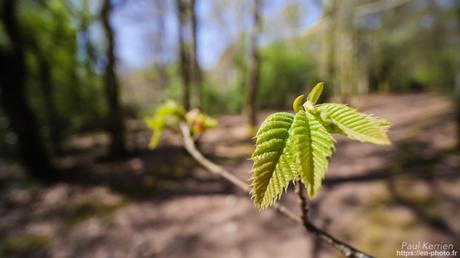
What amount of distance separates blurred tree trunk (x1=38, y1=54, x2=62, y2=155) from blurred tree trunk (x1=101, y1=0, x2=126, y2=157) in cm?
251

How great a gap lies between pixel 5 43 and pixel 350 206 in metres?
8.61

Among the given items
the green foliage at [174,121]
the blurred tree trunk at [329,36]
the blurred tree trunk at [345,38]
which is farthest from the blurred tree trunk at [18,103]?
the blurred tree trunk at [345,38]

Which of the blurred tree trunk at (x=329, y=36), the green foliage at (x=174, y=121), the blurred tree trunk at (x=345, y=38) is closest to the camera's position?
the green foliage at (x=174, y=121)

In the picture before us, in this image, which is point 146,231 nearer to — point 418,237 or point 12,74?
point 418,237

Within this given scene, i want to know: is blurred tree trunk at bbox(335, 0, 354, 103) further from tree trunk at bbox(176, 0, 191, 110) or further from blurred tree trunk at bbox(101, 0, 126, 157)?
blurred tree trunk at bbox(101, 0, 126, 157)

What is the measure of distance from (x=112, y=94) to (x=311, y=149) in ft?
24.2

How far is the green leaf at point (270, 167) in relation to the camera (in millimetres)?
428

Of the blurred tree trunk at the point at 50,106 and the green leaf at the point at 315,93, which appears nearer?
the green leaf at the point at 315,93

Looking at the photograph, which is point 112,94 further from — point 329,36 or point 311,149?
point 329,36

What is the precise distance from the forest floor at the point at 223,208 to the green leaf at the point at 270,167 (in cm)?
359

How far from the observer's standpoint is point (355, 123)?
0.46m

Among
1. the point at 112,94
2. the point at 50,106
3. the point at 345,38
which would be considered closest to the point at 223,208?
the point at 112,94

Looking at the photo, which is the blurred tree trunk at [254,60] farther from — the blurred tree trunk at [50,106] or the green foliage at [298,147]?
the green foliage at [298,147]

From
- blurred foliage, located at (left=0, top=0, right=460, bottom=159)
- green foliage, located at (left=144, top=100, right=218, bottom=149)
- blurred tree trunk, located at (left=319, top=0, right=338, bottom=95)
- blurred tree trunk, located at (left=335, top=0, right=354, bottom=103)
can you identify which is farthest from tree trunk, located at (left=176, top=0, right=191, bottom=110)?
blurred tree trunk, located at (left=335, top=0, right=354, bottom=103)
